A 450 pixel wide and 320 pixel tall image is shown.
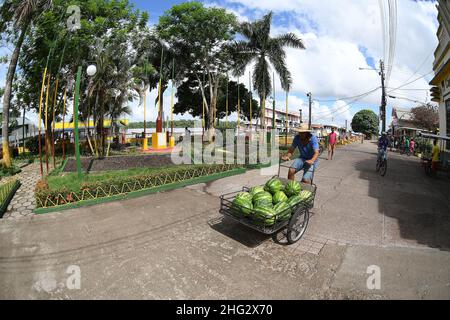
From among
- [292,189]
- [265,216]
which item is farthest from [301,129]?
[265,216]

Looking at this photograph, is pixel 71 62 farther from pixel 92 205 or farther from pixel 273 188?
pixel 273 188

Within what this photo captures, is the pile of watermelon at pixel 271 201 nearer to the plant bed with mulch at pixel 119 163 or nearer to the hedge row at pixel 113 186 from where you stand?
the hedge row at pixel 113 186

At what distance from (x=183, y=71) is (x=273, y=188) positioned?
2190 centimetres

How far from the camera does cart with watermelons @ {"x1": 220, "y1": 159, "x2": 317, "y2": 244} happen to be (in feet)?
14.1

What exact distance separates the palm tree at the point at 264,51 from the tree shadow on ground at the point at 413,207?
11.7 m

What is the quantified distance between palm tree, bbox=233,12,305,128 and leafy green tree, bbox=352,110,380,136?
59452 mm

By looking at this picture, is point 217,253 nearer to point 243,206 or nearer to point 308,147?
point 243,206

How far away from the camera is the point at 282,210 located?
14.4ft

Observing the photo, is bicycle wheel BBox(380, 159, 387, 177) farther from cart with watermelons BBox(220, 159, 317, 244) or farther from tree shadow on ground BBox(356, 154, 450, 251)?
cart with watermelons BBox(220, 159, 317, 244)

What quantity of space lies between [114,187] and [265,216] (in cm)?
521

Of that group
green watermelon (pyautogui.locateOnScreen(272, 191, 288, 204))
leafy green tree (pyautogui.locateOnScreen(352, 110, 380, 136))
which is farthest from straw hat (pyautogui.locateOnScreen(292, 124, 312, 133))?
leafy green tree (pyautogui.locateOnScreen(352, 110, 380, 136))

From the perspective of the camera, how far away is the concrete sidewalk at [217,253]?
360 centimetres

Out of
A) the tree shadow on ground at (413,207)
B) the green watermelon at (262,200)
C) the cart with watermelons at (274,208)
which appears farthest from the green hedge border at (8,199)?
the tree shadow on ground at (413,207)
